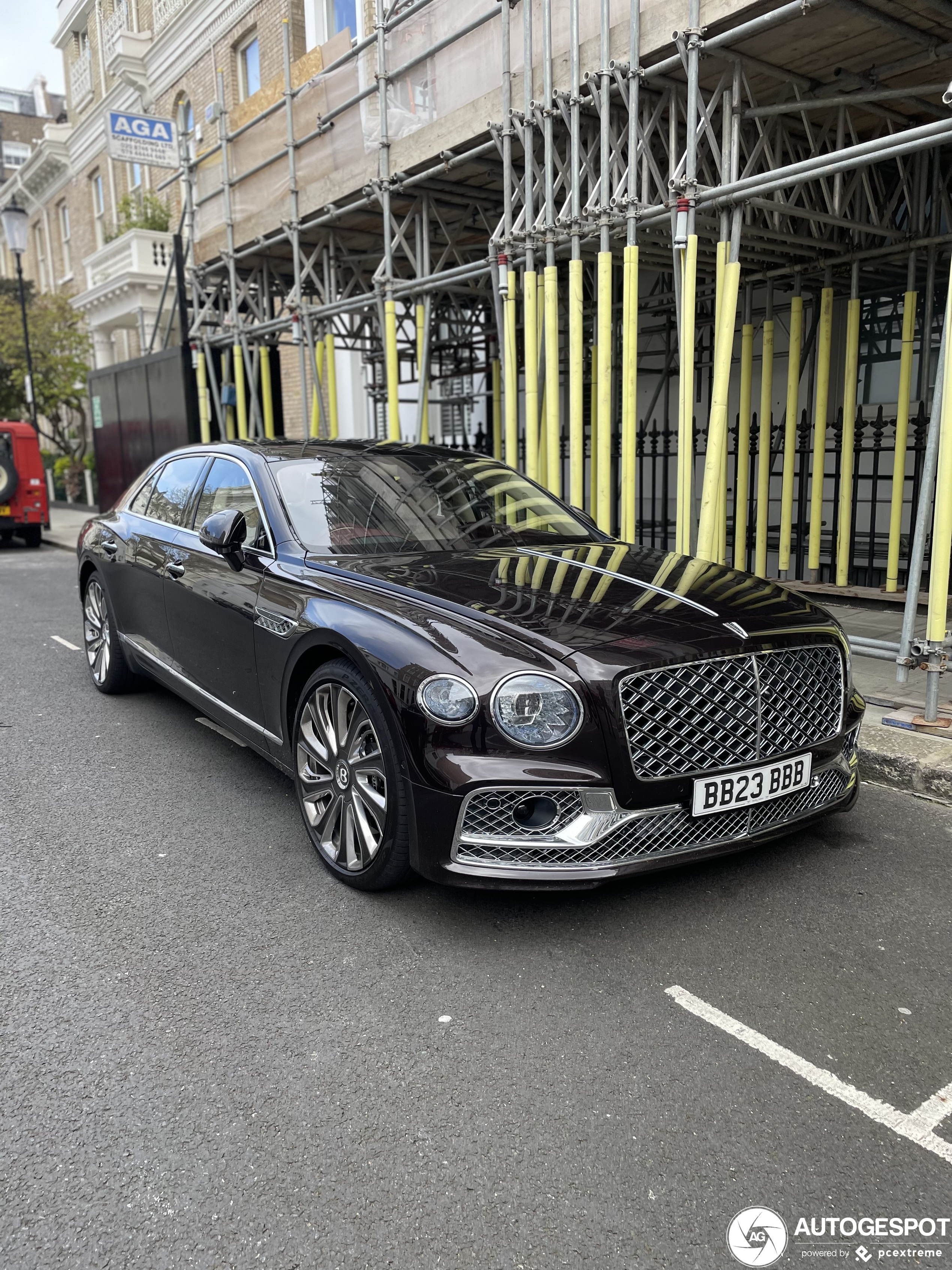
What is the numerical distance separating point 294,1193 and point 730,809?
1740 mm

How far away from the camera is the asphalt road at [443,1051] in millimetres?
2023

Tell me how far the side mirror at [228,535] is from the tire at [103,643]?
2.03 meters

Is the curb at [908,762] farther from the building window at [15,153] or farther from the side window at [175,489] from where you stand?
the building window at [15,153]

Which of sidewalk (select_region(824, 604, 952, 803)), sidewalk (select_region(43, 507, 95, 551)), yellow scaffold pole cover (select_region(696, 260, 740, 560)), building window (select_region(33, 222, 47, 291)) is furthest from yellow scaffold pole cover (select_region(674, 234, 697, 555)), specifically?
building window (select_region(33, 222, 47, 291))

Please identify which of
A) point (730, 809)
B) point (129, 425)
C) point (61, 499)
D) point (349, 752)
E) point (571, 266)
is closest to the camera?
point (730, 809)

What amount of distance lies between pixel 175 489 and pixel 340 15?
13.5 m

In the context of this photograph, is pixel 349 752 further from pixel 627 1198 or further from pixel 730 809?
pixel 627 1198

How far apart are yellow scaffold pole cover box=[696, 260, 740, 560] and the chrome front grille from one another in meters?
2.79

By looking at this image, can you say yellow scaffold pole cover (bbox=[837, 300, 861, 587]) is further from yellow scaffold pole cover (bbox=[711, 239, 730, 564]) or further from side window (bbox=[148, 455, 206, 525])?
side window (bbox=[148, 455, 206, 525])

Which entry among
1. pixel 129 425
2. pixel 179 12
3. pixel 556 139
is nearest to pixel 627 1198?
pixel 556 139

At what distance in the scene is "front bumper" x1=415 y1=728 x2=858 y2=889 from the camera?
2.99 metres

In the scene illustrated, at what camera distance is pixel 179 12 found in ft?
66.4

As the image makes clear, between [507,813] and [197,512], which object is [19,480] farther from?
[507,813]

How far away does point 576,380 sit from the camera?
23.3ft
